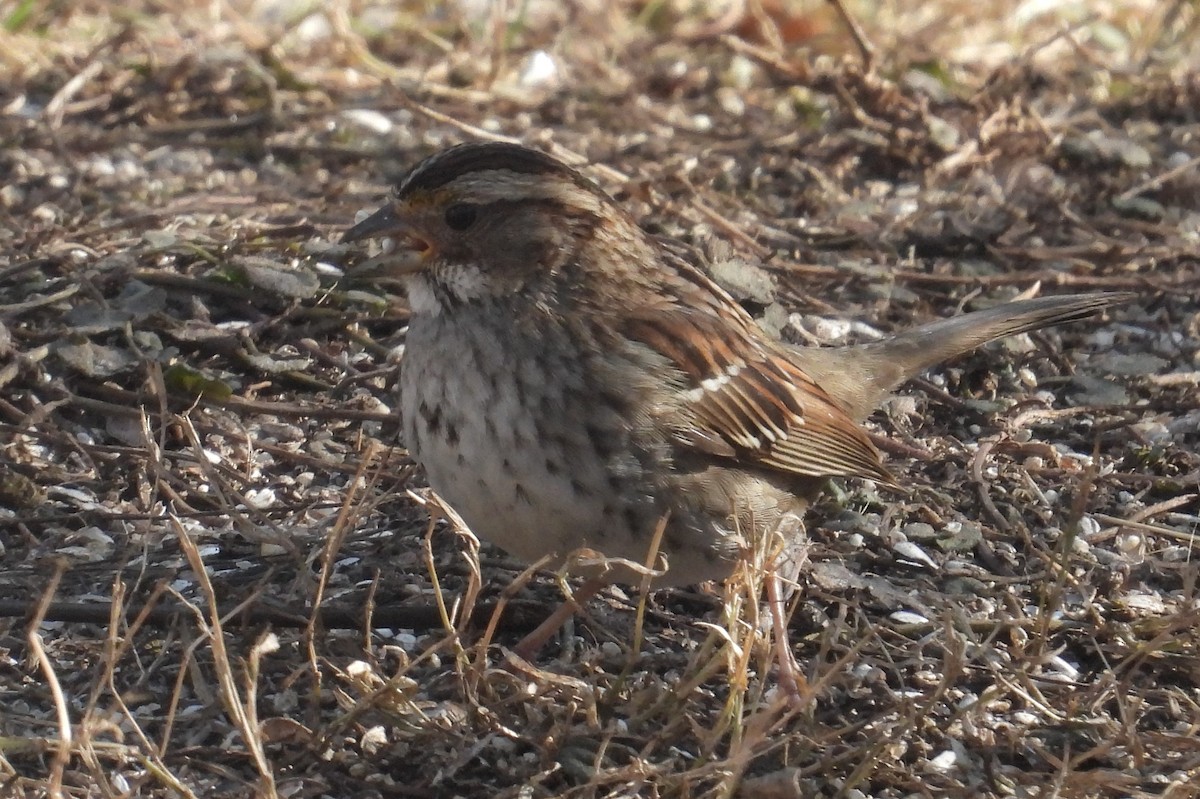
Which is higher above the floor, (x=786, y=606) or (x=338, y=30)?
(x=338, y=30)

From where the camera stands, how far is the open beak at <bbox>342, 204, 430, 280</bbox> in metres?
3.17

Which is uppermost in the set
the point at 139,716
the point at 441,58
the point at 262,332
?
the point at 441,58

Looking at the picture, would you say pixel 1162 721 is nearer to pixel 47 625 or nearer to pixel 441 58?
pixel 47 625

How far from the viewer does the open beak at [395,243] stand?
3.17 meters

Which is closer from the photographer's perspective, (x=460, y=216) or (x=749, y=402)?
(x=460, y=216)

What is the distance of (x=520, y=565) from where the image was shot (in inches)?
133

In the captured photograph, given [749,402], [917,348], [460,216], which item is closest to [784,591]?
[749,402]

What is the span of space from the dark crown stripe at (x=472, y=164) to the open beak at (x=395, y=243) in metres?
0.06

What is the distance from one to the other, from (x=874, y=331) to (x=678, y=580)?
143cm

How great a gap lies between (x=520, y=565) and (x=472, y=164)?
788 millimetres

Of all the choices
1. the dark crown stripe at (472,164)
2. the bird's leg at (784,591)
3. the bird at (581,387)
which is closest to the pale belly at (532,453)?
the bird at (581,387)

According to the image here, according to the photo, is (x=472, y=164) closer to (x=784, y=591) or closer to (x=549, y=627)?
(x=549, y=627)

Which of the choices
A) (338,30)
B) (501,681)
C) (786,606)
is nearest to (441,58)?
(338,30)

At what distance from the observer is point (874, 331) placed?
14.3 feet
